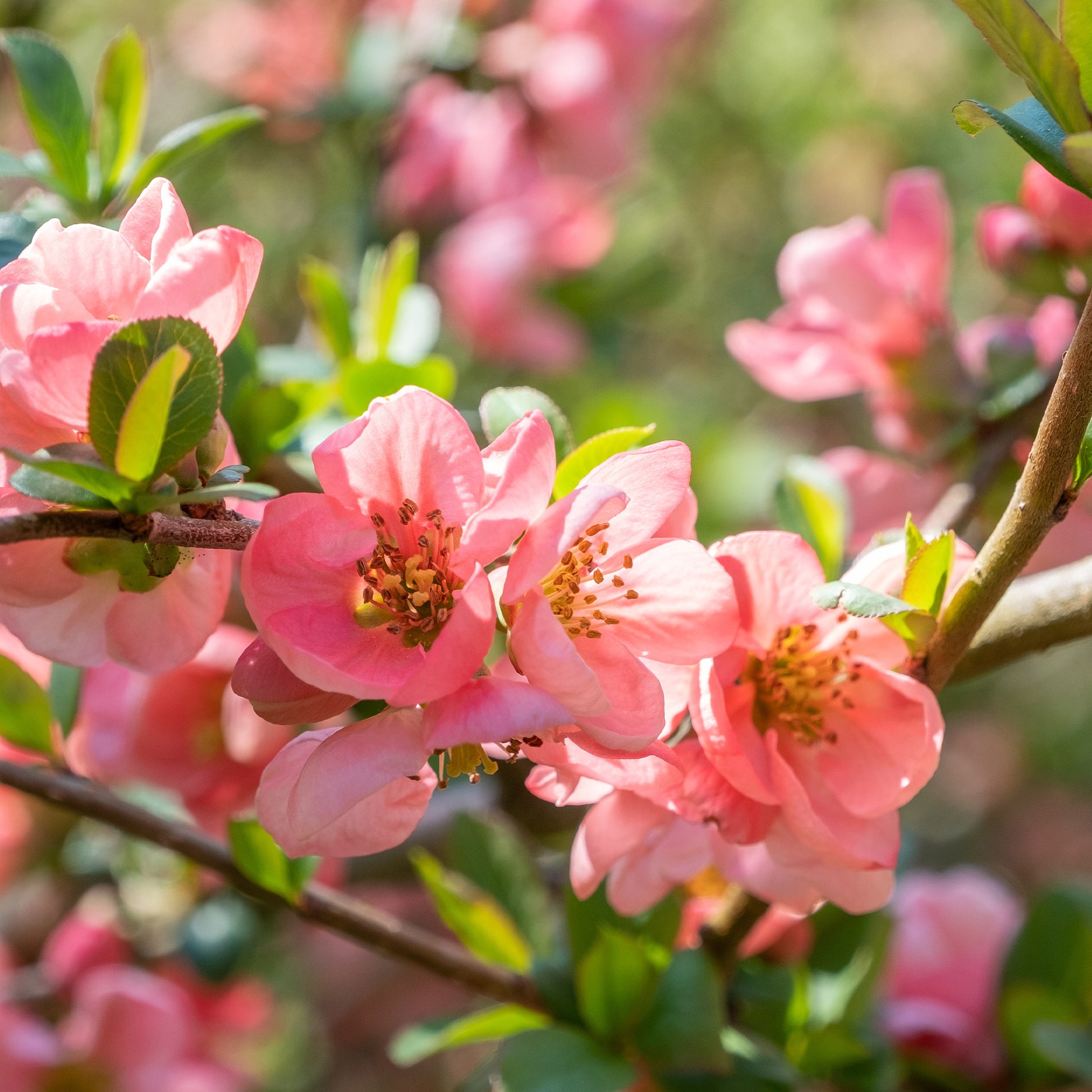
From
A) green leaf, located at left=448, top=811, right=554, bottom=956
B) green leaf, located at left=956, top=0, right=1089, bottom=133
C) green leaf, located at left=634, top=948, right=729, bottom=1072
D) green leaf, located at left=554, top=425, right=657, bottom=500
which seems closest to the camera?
green leaf, located at left=956, top=0, right=1089, bottom=133

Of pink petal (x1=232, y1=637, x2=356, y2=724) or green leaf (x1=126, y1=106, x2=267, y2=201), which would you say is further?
green leaf (x1=126, y1=106, x2=267, y2=201)

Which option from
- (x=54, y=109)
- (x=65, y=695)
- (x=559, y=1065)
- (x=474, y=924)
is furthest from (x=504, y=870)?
(x=54, y=109)

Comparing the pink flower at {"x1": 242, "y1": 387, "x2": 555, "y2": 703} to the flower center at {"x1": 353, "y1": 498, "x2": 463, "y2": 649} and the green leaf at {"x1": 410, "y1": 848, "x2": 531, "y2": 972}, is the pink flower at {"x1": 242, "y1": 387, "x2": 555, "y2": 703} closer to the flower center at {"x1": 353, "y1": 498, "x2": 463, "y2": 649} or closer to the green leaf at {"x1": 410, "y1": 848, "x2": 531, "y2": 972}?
the flower center at {"x1": 353, "y1": 498, "x2": 463, "y2": 649}

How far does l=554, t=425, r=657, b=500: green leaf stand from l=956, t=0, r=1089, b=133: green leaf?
0.19 m

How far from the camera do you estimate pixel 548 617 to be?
39cm

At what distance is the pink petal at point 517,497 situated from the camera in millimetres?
390

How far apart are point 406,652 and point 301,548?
0.21 ft

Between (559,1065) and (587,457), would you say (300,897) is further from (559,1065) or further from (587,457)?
(587,457)

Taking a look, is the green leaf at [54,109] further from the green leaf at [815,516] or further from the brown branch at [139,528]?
the green leaf at [815,516]

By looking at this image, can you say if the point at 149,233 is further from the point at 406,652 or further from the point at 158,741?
the point at 158,741

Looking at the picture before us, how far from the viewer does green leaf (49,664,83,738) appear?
651 mm

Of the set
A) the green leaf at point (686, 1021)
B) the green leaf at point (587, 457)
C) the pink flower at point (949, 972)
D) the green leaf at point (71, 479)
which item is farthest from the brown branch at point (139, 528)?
the pink flower at point (949, 972)

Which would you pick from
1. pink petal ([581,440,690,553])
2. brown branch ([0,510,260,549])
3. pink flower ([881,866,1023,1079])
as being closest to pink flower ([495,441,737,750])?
pink petal ([581,440,690,553])

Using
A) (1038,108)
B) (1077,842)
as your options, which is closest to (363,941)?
(1038,108)
